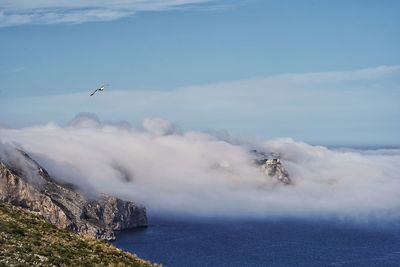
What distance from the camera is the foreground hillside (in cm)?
4306

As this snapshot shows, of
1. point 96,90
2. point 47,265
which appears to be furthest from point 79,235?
point 96,90

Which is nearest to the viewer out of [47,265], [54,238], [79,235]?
[47,265]

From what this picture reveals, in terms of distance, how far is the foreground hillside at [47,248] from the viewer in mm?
43062

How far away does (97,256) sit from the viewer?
47.7 meters

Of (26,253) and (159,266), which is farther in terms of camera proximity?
(159,266)

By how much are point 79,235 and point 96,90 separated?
2670 cm

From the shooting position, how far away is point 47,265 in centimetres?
4231

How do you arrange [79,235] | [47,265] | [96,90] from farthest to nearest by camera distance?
[96,90] < [79,235] < [47,265]

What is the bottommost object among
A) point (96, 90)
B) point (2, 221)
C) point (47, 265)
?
point (47, 265)

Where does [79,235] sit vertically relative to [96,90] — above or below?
below

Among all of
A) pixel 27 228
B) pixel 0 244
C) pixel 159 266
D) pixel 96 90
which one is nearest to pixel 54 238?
pixel 27 228

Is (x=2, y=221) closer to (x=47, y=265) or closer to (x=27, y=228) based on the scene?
(x=27, y=228)

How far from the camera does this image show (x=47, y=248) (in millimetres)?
46250

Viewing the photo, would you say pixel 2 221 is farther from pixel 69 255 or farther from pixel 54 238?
pixel 69 255
